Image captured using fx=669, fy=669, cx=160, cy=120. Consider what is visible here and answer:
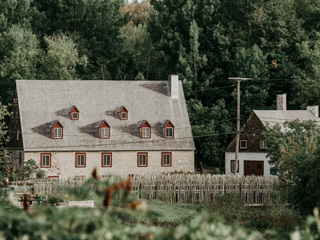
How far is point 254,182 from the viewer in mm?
38531

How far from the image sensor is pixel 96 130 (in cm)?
5241

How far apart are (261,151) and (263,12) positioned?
18.1 m

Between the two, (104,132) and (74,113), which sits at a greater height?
(74,113)

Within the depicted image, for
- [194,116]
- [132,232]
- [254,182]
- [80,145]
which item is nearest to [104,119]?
[80,145]

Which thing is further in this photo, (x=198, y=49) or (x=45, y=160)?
(x=198, y=49)

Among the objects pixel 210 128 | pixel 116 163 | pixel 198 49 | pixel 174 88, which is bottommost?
pixel 116 163

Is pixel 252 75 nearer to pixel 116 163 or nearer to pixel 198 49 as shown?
pixel 198 49

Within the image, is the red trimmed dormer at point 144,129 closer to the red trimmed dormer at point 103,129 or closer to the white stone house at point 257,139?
the red trimmed dormer at point 103,129

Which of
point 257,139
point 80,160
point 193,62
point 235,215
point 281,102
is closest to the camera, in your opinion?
point 235,215

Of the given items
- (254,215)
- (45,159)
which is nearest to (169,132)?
(45,159)

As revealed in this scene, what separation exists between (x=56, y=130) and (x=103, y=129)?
146 inches

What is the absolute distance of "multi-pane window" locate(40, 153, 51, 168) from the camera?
50031 millimetres

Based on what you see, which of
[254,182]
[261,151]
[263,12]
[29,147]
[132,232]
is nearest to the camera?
[132,232]

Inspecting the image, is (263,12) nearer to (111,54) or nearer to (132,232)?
(111,54)
